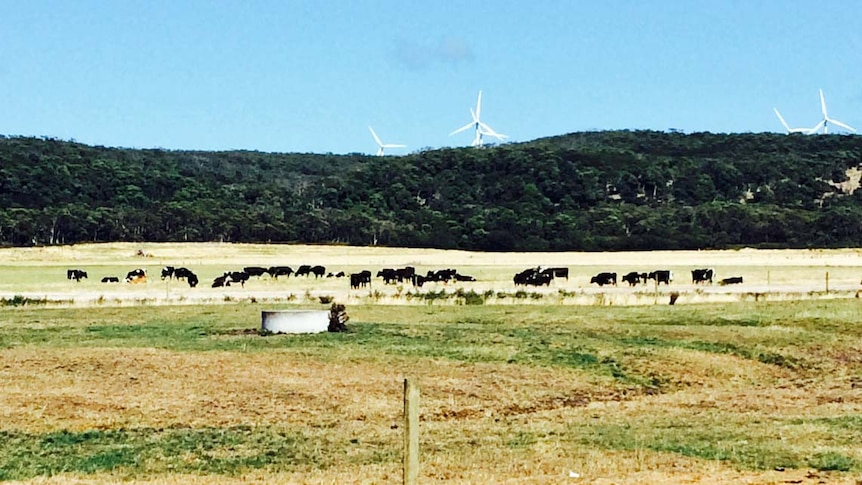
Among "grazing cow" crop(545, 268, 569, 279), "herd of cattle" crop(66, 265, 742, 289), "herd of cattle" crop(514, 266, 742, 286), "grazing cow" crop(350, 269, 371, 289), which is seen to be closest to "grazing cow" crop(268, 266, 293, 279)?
"herd of cattle" crop(66, 265, 742, 289)

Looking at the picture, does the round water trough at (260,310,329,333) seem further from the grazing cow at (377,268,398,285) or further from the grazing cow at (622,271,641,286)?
the grazing cow at (377,268,398,285)

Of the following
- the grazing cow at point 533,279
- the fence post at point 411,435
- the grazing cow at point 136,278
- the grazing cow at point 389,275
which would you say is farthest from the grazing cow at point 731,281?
the fence post at point 411,435

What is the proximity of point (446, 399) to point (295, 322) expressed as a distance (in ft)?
29.4

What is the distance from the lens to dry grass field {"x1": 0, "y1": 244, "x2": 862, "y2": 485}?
15.4m

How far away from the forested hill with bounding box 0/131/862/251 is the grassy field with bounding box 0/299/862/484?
85468 mm

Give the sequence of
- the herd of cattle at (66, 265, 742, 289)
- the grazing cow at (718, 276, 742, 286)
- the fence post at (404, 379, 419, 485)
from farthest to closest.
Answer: the grazing cow at (718, 276, 742, 286) < the herd of cattle at (66, 265, 742, 289) < the fence post at (404, 379, 419, 485)

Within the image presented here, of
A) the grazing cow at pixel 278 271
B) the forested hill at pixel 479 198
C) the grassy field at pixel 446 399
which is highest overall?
the forested hill at pixel 479 198

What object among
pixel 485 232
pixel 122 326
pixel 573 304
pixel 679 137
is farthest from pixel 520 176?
pixel 122 326

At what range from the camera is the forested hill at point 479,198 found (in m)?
119

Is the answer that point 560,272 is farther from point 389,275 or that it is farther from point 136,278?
point 136,278

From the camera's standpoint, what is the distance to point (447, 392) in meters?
22.0

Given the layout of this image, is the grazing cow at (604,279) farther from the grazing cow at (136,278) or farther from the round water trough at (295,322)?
the round water trough at (295,322)

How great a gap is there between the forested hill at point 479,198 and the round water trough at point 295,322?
86875mm

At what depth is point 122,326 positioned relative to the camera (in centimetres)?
3272
